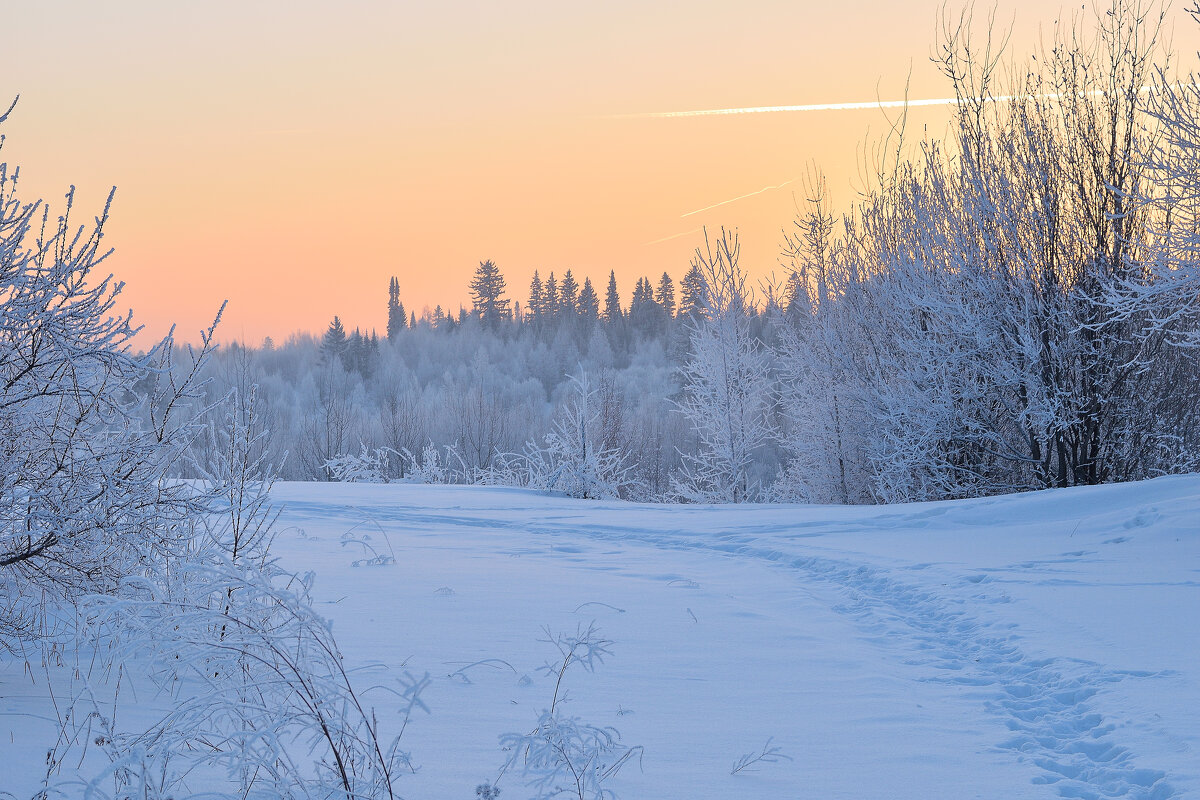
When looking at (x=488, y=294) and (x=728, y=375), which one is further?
(x=488, y=294)

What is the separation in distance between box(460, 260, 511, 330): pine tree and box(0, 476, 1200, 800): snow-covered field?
275 ft

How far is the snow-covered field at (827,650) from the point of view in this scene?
9.71ft

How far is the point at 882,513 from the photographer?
10172 mm

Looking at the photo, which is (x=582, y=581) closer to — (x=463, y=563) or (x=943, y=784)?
(x=463, y=563)

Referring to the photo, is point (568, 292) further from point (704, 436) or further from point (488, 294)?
point (704, 436)

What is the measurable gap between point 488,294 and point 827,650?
90371mm

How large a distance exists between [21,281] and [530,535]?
6966 millimetres

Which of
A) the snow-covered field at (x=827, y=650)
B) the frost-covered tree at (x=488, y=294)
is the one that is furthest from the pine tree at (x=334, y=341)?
the snow-covered field at (x=827, y=650)

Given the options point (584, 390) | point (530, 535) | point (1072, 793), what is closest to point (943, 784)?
point (1072, 793)

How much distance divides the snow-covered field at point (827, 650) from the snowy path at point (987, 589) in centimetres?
2

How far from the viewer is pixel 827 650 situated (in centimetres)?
468

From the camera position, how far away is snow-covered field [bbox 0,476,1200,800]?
296 cm

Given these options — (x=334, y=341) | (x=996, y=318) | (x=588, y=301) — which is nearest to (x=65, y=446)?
(x=996, y=318)

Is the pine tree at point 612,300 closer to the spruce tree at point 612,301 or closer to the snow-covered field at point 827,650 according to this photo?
the spruce tree at point 612,301
